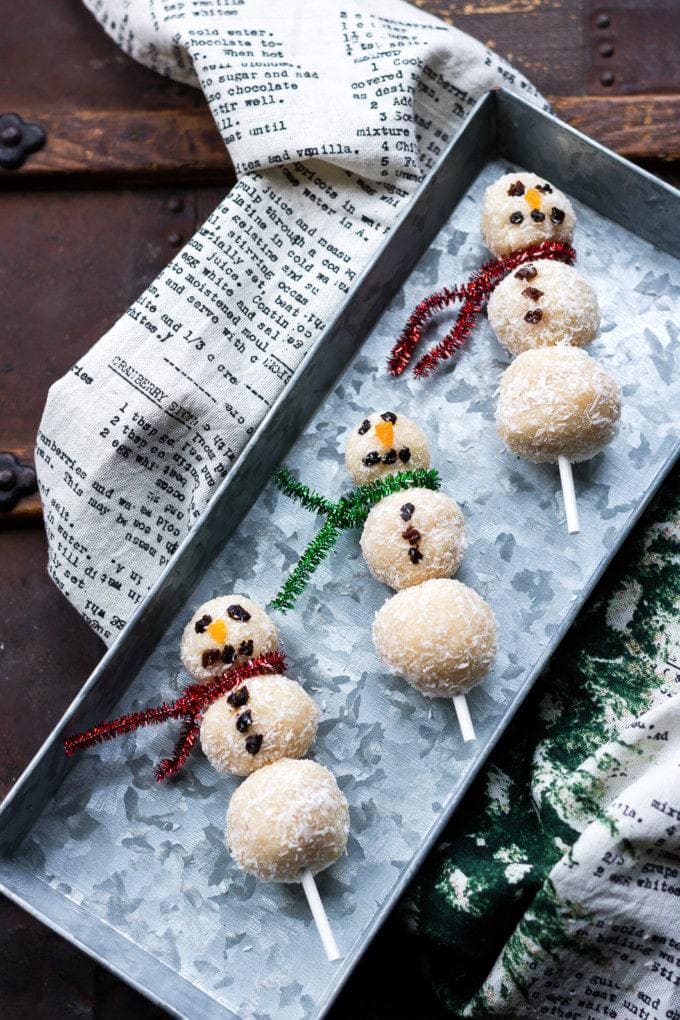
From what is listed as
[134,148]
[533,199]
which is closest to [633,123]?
[533,199]

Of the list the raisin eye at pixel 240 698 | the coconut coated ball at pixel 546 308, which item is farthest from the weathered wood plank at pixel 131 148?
the raisin eye at pixel 240 698

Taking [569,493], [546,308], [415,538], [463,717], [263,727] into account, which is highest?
[546,308]

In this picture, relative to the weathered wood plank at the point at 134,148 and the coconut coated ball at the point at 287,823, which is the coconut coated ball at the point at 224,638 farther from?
the weathered wood plank at the point at 134,148

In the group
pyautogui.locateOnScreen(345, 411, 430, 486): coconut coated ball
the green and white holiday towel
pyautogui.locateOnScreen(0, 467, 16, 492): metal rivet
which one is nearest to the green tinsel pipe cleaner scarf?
pyautogui.locateOnScreen(345, 411, 430, 486): coconut coated ball

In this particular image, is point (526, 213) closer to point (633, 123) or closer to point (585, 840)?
point (633, 123)

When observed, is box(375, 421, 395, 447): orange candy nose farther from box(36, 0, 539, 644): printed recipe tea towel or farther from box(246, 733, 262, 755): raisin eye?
box(246, 733, 262, 755): raisin eye

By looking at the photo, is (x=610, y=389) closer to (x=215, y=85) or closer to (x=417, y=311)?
(x=417, y=311)
